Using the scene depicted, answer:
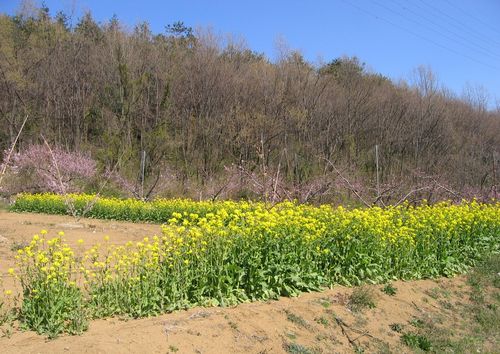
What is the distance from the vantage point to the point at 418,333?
19.3 ft

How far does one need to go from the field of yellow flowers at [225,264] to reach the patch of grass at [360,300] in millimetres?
405

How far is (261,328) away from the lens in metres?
4.85

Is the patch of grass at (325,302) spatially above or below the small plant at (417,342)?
above

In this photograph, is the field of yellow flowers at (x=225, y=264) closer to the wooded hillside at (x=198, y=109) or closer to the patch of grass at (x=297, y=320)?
the patch of grass at (x=297, y=320)

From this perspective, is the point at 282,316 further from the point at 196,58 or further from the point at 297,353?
the point at 196,58

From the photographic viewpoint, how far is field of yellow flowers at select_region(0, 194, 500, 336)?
454cm

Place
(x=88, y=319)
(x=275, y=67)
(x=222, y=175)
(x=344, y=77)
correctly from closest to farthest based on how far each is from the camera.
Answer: (x=88, y=319) → (x=222, y=175) → (x=275, y=67) → (x=344, y=77)

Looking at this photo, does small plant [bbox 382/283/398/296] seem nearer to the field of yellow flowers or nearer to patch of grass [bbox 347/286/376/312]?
the field of yellow flowers

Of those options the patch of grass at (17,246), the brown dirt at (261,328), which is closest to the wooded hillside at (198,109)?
the patch of grass at (17,246)

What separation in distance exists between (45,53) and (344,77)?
2184 centimetres

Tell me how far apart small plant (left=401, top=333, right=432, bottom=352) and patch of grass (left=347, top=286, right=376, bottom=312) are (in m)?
0.56

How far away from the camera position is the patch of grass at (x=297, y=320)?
521 cm

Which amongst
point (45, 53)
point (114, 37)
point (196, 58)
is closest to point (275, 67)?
point (196, 58)

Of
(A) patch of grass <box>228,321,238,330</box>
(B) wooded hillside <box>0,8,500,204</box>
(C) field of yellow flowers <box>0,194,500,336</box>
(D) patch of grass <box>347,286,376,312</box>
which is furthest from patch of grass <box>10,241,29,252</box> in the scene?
(B) wooded hillside <box>0,8,500,204</box>
